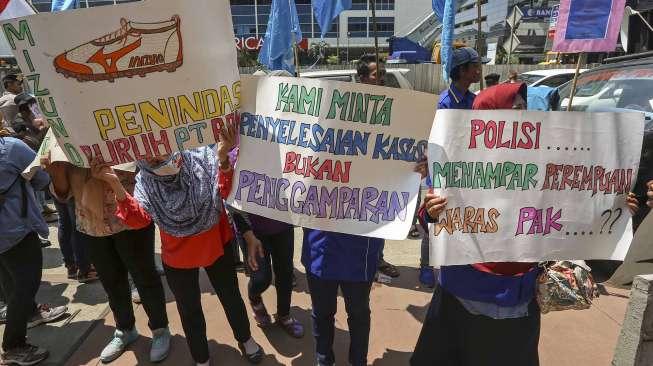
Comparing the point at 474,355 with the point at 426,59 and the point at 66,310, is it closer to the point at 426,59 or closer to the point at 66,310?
the point at 66,310

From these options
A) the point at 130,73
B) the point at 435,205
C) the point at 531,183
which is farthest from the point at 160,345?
the point at 531,183

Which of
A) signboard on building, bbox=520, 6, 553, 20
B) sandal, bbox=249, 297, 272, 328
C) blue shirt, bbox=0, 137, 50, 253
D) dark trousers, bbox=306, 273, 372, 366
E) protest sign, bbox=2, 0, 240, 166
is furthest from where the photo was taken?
signboard on building, bbox=520, 6, 553, 20

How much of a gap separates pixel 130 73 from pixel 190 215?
793 mm

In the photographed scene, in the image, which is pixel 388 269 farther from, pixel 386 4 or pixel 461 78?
pixel 386 4

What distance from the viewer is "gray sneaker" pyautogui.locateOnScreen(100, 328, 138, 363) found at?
9.30 ft

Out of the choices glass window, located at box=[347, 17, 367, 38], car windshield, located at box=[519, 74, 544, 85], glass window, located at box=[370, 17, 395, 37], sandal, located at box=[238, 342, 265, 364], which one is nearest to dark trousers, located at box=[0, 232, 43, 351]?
sandal, located at box=[238, 342, 265, 364]

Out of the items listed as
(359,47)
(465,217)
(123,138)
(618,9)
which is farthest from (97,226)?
(359,47)

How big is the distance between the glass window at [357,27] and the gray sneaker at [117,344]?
56817 millimetres

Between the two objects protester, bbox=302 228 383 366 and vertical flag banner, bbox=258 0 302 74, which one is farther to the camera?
vertical flag banner, bbox=258 0 302 74

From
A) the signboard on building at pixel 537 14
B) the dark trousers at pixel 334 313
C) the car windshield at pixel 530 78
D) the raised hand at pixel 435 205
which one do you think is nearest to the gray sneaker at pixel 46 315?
the dark trousers at pixel 334 313

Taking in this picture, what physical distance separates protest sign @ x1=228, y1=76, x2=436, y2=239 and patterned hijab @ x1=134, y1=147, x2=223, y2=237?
0.41 meters

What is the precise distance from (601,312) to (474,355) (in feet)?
6.47

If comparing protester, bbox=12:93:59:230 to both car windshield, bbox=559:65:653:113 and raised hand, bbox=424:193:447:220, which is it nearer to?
raised hand, bbox=424:193:447:220

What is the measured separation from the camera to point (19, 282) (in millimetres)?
2686
